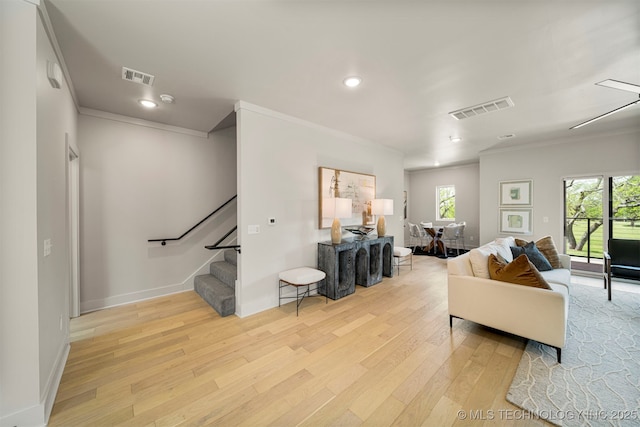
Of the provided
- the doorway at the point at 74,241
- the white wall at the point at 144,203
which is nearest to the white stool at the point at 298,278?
the white wall at the point at 144,203

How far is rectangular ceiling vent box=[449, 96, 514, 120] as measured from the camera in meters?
3.10

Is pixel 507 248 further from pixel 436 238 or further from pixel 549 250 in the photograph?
pixel 436 238

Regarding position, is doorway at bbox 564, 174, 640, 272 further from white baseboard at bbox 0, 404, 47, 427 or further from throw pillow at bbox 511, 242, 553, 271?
white baseboard at bbox 0, 404, 47, 427

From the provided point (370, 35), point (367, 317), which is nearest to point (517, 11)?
point (370, 35)

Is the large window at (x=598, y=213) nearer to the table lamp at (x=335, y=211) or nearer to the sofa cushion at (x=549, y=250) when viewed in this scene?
the sofa cushion at (x=549, y=250)

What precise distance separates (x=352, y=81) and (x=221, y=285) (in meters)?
3.25

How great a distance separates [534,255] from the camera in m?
3.39

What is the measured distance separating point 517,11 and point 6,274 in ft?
12.2

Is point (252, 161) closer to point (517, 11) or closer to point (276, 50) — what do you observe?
point (276, 50)

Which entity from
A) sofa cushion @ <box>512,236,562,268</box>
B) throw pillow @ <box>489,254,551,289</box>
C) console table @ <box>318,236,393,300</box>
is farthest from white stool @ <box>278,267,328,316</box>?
sofa cushion @ <box>512,236,562,268</box>

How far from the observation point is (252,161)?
10.4 feet

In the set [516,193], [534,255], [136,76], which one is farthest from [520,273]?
[136,76]

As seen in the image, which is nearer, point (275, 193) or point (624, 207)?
point (275, 193)

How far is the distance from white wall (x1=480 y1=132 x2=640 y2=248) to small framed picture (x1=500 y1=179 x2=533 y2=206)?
0.32 ft
